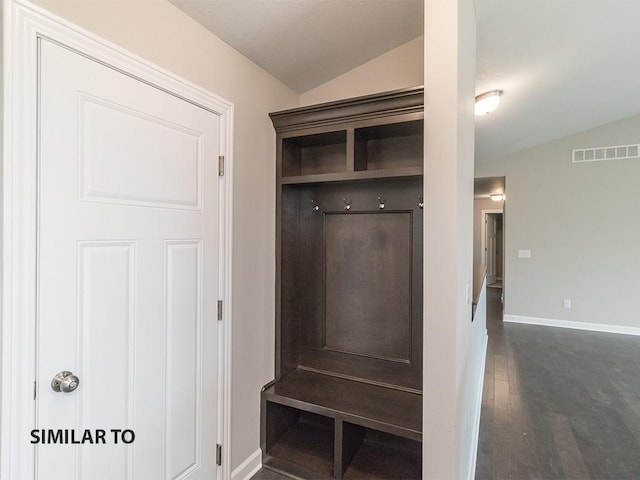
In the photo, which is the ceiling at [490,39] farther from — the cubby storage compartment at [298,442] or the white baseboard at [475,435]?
the white baseboard at [475,435]

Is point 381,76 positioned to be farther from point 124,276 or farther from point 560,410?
point 560,410

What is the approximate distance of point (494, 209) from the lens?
8594 millimetres

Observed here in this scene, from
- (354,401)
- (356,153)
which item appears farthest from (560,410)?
(356,153)

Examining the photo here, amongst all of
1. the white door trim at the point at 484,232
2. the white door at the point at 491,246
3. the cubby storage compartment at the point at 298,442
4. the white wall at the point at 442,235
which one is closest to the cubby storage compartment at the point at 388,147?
the white wall at the point at 442,235

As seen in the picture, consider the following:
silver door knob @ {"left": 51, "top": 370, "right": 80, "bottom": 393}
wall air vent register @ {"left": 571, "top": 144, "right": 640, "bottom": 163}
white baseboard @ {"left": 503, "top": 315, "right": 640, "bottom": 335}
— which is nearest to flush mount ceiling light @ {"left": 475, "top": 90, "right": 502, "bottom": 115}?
wall air vent register @ {"left": 571, "top": 144, "right": 640, "bottom": 163}

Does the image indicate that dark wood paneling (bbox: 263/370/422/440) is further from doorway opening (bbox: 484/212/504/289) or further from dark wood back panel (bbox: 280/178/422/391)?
doorway opening (bbox: 484/212/504/289)

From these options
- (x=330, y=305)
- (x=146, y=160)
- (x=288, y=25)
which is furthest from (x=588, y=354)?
(x=146, y=160)

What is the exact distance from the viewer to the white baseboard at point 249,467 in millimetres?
1820

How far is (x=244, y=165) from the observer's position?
185cm

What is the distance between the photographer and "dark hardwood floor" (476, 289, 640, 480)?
207 centimetres

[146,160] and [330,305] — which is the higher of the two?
[146,160]

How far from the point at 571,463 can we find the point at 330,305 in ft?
5.92

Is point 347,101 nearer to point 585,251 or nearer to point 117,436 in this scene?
point 117,436

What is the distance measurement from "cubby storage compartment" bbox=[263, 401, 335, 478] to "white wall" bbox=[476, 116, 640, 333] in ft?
15.4
